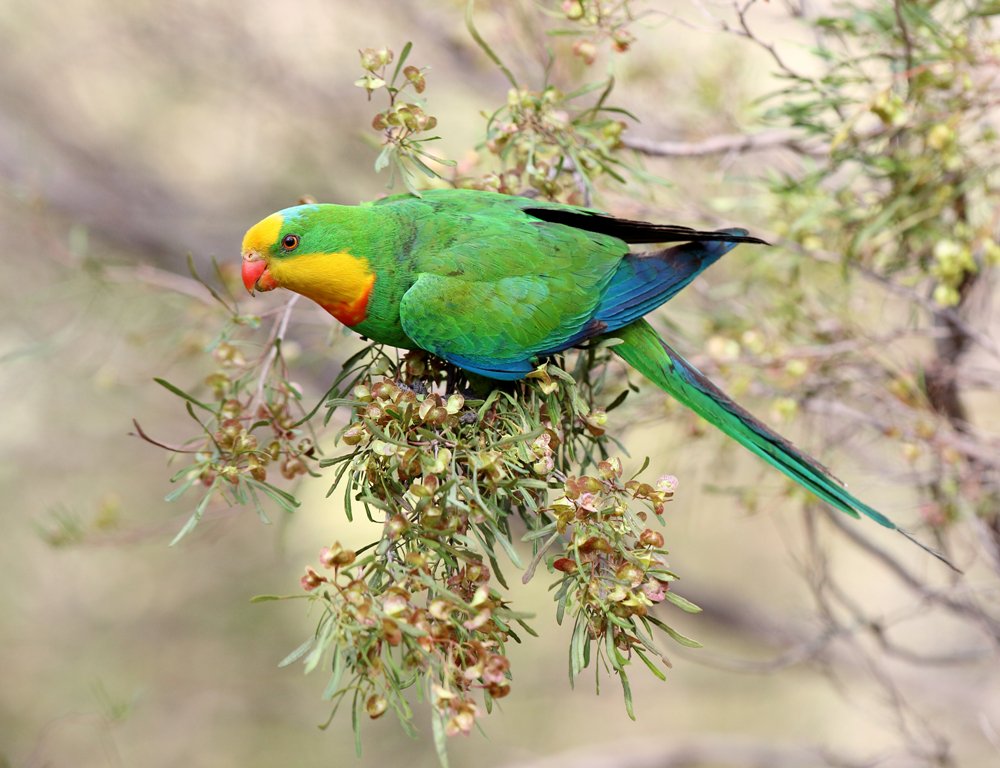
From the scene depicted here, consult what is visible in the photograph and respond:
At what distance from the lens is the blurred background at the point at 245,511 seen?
14.4ft

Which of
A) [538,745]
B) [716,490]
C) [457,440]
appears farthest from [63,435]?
[457,440]

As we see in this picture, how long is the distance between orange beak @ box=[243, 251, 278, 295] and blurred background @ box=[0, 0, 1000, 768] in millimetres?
1517

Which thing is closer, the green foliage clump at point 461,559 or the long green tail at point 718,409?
the green foliage clump at point 461,559

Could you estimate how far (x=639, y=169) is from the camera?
2277mm

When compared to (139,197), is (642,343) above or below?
below

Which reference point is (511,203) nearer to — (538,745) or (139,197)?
(139,197)

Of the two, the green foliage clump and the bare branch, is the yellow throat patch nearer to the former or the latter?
the green foliage clump

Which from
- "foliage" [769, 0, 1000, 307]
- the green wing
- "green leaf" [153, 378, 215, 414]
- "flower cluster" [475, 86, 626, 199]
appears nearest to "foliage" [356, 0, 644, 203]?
"flower cluster" [475, 86, 626, 199]

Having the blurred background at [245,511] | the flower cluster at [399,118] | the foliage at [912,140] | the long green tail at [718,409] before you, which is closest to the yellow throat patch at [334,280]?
the flower cluster at [399,118]

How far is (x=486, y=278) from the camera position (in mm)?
1883

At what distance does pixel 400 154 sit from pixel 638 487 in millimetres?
747

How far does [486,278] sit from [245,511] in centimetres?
285

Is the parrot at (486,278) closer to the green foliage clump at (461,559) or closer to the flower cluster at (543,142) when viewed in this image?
the flower cluster at (543,142)

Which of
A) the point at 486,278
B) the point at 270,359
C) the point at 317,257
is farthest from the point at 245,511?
the point at 486,278
